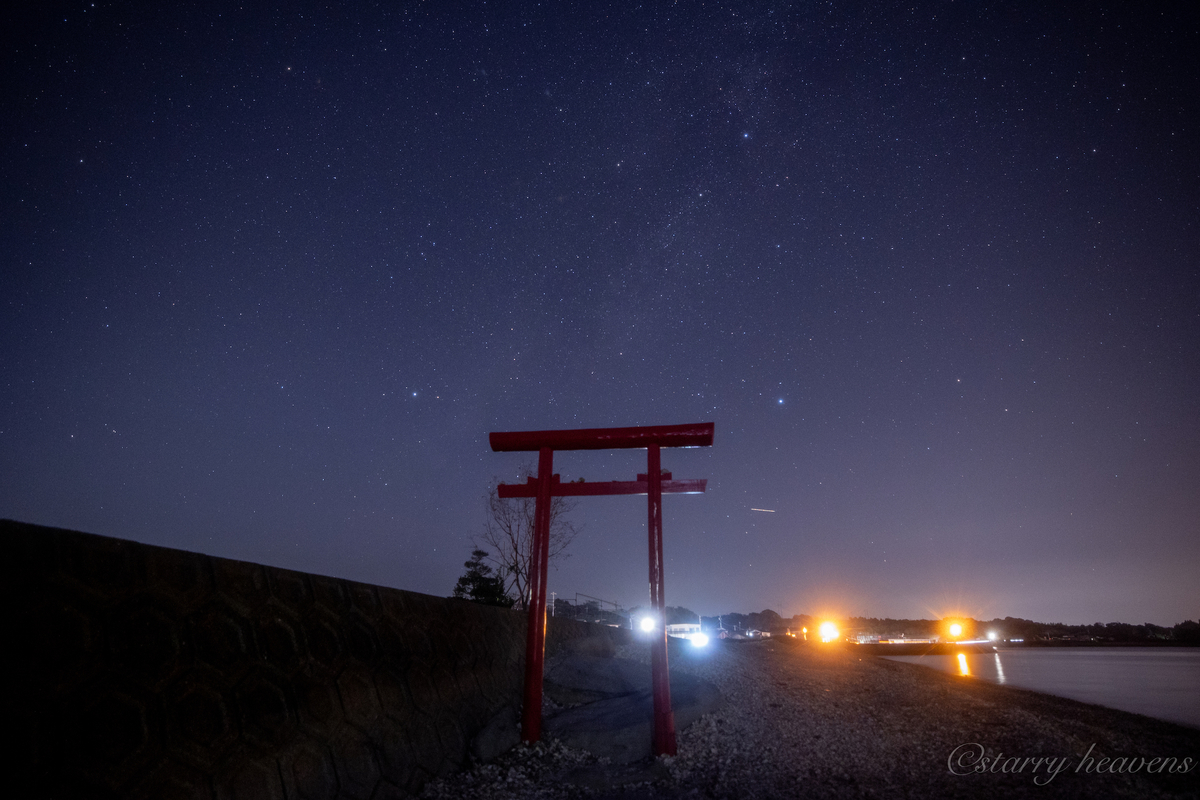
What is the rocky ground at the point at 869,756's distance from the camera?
5824mm

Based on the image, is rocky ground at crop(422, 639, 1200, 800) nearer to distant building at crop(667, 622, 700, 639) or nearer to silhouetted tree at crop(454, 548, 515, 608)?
silhouetted tree at crop(454, 548, 515, 608)

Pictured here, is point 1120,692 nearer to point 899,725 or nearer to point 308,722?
point 899,725

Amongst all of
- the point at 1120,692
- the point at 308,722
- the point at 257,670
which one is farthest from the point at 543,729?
the point at 1120,692

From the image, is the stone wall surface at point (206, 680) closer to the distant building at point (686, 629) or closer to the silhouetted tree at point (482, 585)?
the silhouetted tree at point (482, 585)

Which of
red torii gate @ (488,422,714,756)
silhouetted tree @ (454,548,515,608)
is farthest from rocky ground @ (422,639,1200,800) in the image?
silhouetted tree @ (454,548,515,608)

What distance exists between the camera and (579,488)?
898 cm

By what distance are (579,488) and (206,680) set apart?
569 cm

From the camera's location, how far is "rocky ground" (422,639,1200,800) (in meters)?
5.82

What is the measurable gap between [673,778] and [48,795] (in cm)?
544

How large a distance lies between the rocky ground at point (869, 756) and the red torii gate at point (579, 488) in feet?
3.48

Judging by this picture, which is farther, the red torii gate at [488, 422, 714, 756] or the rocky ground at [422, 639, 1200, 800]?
the red torii gate at [488, 422, 714, 756]

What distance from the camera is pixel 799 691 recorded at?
9805 millimetres

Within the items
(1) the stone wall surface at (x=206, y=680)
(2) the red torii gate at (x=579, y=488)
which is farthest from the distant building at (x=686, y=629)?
(1) the stone wall surface at (x=206, y=680)

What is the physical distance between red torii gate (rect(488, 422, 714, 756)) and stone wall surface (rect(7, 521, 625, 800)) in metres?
1.50
